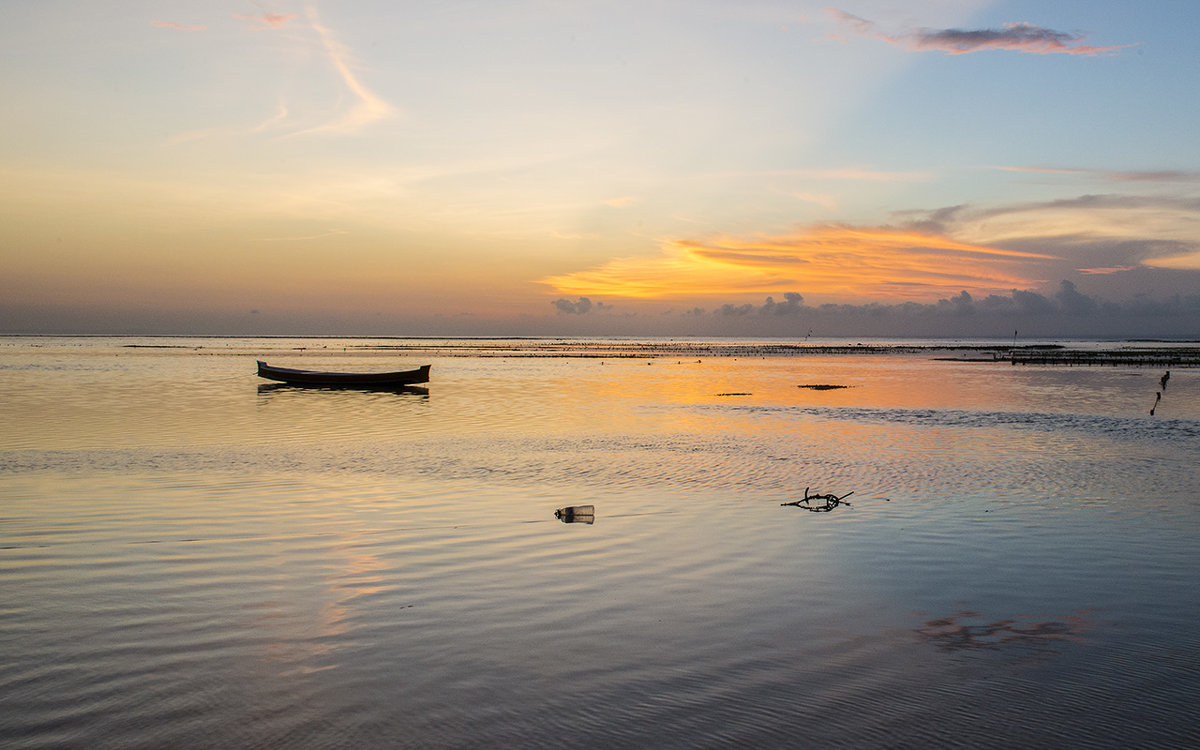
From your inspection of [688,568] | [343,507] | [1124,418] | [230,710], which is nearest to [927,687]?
[688,568]

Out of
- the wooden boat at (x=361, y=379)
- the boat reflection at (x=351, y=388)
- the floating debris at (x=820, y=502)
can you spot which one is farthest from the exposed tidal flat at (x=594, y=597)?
the wooden boat at (x=361, y=379)

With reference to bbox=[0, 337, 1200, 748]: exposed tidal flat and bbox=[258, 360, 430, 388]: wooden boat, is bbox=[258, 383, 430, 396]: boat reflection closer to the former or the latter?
bbox=[258, 360, 430, 388]: wooden boat

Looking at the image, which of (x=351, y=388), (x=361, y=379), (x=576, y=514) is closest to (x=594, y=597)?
(x=576, y=514)

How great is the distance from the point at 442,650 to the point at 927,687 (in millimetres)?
4785

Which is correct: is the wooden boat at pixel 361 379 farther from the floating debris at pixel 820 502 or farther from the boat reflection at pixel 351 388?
the floating debris at pixel 820 502

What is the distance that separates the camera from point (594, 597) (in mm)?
10133

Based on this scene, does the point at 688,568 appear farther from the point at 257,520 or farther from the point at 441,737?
the point at 257,520

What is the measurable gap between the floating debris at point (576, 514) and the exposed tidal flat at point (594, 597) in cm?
40

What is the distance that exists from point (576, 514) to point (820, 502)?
5.47 meters

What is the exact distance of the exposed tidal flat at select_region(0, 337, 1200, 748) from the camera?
22.6 ft

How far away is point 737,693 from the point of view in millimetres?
7359

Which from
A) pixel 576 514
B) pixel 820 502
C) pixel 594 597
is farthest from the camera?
pixel 820 502

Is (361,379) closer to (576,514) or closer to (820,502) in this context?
(576,514)

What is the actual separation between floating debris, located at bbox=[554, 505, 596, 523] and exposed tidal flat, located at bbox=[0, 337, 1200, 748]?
0.40m
